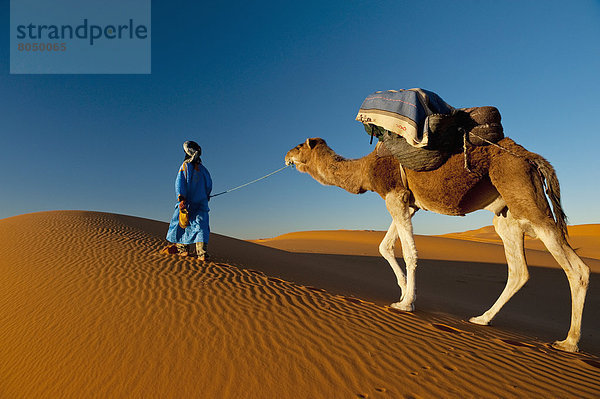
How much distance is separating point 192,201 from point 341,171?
3789mm

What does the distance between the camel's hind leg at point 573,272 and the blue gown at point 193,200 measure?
22.1 feet

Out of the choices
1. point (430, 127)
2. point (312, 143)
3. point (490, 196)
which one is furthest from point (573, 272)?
point (312, 143)

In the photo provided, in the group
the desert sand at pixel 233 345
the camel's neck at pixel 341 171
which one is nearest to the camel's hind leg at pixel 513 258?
the desert sand at pixel 233 345

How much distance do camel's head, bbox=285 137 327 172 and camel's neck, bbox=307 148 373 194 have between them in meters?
0.17

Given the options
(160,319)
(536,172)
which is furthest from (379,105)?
(160,319)

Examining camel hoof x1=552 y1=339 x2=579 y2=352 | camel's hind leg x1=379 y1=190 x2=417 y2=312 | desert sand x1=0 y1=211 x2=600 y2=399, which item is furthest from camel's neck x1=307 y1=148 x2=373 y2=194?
camel hoof x1=552 y1=339 x2=579 y2=352

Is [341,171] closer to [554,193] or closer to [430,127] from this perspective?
[430,127]

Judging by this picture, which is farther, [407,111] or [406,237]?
[406,237]

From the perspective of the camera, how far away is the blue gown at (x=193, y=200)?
7625 millimetres

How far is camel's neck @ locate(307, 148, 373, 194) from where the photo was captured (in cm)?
620

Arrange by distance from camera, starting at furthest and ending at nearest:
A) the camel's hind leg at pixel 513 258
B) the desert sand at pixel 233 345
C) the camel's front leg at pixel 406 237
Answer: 1. the camel's front leg at pixel 406 237
2. the camel's hind leg at pixel 513 258
3. the desert sand at pixel 233 345

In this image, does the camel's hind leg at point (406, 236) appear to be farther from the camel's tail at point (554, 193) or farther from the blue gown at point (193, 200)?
the blue gown at point (193, 200)

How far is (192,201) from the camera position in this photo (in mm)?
7789

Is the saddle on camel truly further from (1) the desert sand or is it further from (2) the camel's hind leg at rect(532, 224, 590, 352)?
(1) the desert sand
